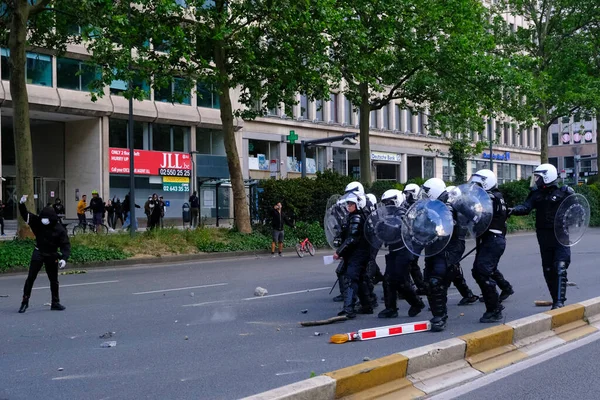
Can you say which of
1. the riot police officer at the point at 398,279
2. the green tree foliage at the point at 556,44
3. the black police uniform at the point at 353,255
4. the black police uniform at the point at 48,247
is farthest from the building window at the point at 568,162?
the black police uniform at the point at 48,247

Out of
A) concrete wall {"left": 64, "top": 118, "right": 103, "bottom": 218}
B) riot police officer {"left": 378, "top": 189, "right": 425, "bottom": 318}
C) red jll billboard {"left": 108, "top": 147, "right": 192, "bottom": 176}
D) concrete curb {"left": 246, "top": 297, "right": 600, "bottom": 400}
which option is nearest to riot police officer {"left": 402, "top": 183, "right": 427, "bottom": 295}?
riot police officer {"left": 378, "top": 189, "right": 425, "bottom": 318}

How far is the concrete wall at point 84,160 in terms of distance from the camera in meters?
33.1

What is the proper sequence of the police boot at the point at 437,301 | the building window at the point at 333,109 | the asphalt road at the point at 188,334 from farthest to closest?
the building window at the point at 333,109
the police boot at the point at 437,301
the asphalt road at the point at 188,334

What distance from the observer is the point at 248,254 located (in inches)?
879

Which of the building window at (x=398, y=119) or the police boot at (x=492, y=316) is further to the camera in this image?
the building window at (x=398, y=119)

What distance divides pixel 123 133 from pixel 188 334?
89.7 ft

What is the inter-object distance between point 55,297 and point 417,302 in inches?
213

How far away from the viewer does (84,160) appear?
33594 mm

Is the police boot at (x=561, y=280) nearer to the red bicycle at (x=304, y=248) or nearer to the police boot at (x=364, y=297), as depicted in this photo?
the police boot at (x=364, y=297)

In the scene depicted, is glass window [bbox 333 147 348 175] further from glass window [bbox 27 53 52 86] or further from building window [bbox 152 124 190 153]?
glass window [bbox 27 53 52 86]

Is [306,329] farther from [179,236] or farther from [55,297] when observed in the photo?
[179,236]

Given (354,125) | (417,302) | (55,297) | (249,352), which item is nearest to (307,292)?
(417,302)

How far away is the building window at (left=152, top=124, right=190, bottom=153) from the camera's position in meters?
35.6

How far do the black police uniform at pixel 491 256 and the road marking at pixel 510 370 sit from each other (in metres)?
1.13
